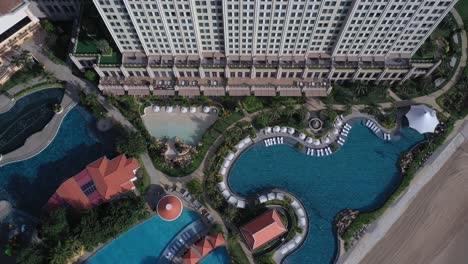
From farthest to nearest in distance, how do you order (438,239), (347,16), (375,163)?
(375,163) < (438,239) < (347,16)

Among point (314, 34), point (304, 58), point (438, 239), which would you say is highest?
point (314, 34)

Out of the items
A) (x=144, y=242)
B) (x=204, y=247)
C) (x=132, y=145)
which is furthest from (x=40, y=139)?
(x=204, y=247)

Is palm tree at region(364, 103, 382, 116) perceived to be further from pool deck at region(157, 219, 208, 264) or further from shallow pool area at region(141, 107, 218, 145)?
pool deck at region(157, 219, 208, 264)

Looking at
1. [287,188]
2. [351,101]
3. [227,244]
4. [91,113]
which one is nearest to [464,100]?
[351,101]

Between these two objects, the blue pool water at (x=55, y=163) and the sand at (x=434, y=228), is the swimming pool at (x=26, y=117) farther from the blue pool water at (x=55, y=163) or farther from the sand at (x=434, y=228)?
the sand at (x=434, y=228)

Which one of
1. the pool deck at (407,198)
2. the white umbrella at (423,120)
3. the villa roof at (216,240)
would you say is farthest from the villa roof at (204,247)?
the white umbrella at (423,120)

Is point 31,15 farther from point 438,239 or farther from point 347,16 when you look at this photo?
point 438,239

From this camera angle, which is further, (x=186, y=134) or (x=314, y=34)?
(x=186, y=134)

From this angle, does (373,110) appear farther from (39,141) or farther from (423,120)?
(39,141)
